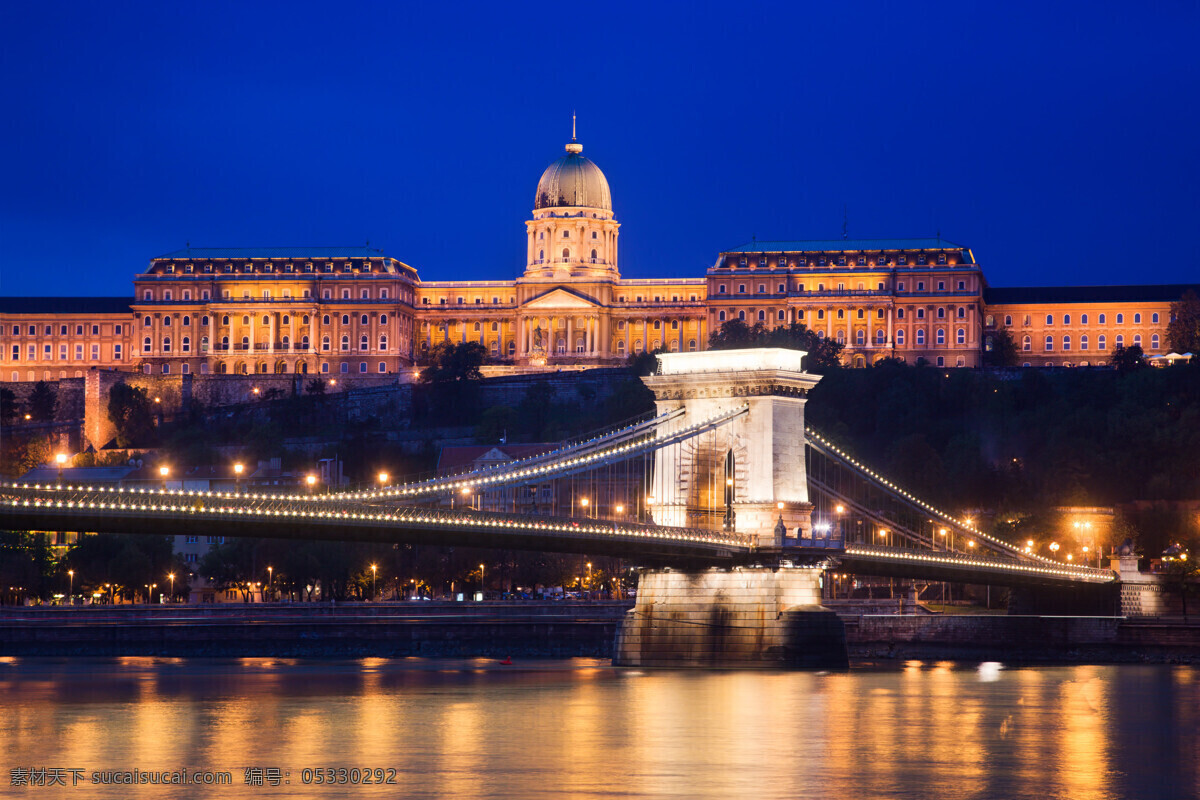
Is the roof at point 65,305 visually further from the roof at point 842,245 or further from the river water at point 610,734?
the river water at point 610,734

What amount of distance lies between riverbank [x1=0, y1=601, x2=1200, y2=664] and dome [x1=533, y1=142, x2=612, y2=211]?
99.6 m

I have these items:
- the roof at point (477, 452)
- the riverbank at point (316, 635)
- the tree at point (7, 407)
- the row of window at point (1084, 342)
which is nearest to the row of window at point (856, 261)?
the row of window at point (1084, 342)

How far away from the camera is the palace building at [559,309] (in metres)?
152

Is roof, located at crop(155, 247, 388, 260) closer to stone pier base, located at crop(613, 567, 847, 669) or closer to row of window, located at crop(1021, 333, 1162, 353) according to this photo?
row of window, located at crop(1021, 333, 1162, 353)

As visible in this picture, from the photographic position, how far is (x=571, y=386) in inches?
5364

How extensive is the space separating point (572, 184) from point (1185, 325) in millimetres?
49846

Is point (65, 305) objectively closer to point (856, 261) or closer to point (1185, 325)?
point (856, 261)

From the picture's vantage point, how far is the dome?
16362 cm

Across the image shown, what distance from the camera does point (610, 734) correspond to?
3491 centimetres

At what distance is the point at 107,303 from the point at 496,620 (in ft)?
357

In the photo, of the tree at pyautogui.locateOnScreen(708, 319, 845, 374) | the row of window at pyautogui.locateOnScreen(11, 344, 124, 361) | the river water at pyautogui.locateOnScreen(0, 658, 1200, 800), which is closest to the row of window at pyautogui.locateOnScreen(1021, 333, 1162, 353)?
the tree at pyautogui.locateOnScreen(708, 319, 845, 374)

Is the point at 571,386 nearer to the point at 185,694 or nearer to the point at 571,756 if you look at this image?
the point at 185,694

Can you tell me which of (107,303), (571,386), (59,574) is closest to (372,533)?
(59,574)

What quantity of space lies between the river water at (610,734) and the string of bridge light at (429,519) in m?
3.57
